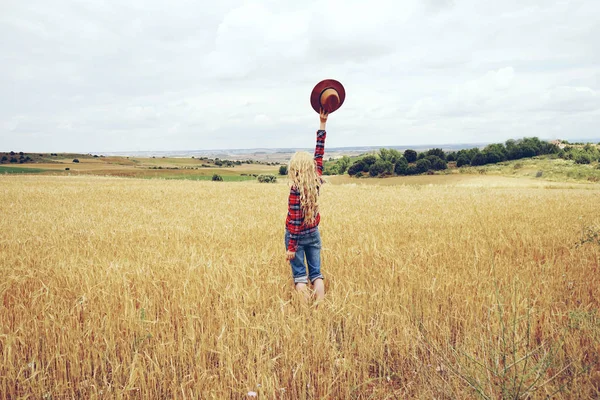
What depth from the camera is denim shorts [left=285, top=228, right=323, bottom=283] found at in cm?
397

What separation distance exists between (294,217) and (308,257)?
0.61 m

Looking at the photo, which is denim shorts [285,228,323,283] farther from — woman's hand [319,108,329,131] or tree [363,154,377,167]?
tree [363,154,377,167]

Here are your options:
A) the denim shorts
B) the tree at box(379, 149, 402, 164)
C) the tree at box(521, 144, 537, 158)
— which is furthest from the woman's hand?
the tree at box(521, 144, 537, 158)

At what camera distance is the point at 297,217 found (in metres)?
3.79

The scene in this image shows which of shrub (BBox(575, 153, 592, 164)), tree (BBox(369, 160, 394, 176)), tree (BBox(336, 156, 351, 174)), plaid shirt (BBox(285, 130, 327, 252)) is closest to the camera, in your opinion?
plaid shirt (BBox(285, 130, 327, 252))

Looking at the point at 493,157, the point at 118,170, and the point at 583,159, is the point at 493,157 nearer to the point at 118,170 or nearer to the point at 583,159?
the point at 583,159

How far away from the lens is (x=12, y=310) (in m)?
3.78

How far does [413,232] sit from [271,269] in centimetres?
421

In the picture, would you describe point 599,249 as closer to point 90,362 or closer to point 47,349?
point 90,362

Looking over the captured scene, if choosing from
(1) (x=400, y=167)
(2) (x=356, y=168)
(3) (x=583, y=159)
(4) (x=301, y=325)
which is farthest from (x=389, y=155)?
(4) (x=301, y=325)

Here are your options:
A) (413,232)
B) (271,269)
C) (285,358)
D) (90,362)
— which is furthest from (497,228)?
(90,362)

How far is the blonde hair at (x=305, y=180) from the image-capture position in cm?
369

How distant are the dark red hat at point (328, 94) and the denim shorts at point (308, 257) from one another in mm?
1484

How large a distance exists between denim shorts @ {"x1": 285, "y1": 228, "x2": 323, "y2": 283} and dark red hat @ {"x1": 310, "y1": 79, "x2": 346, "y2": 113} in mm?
1484
